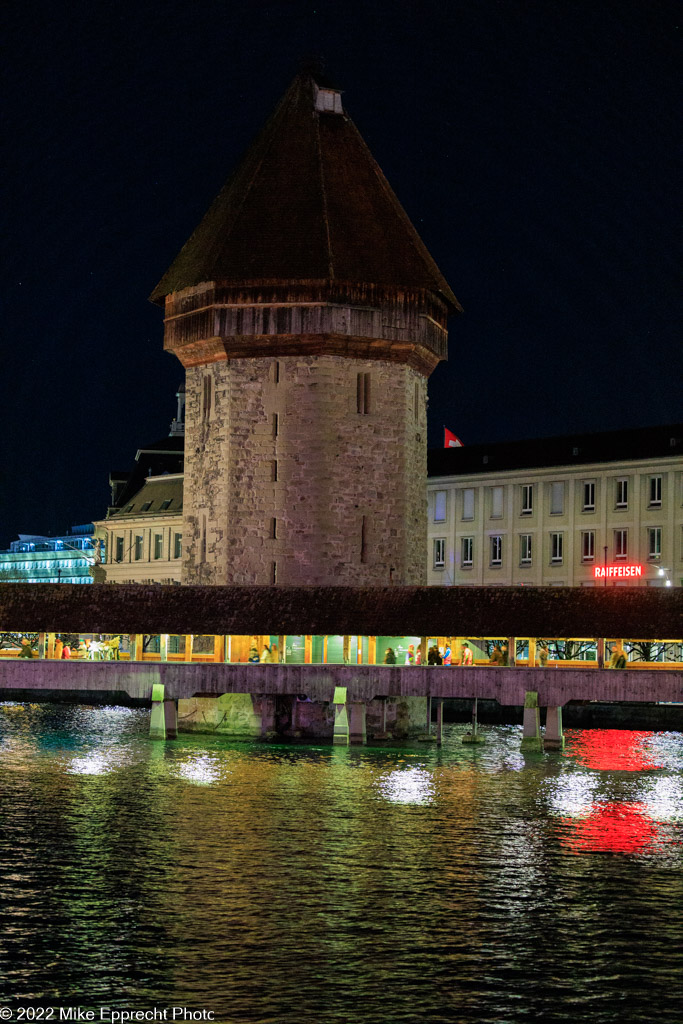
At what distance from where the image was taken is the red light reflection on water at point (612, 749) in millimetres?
36281

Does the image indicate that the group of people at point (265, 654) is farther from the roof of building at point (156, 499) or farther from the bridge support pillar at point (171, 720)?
the roof of building at point (156, 499)

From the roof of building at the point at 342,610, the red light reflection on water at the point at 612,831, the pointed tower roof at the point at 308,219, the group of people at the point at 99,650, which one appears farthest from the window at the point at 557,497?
the red light reflection on water at the point at 612,831

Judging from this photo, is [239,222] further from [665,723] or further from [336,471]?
[665,723]

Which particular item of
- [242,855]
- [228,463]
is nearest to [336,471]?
[228,463]

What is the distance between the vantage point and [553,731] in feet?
120

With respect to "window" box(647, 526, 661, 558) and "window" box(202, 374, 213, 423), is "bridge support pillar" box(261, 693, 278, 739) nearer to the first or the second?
"window" box(202, 374, 213, 423)

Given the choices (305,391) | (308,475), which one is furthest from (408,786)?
(305,391)

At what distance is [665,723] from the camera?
49.9 metres

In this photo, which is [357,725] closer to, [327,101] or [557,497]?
[327,101]

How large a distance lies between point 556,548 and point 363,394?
24.3m

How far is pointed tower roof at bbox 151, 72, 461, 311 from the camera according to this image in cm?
4091

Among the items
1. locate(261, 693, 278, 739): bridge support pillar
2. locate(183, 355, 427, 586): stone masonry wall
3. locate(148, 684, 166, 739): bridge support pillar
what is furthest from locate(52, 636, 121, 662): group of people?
locate(261, 693, 278, 739): bridge support pillar

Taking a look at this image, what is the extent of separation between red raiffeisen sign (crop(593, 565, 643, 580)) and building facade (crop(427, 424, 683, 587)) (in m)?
0.04

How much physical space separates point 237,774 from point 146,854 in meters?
9.66
